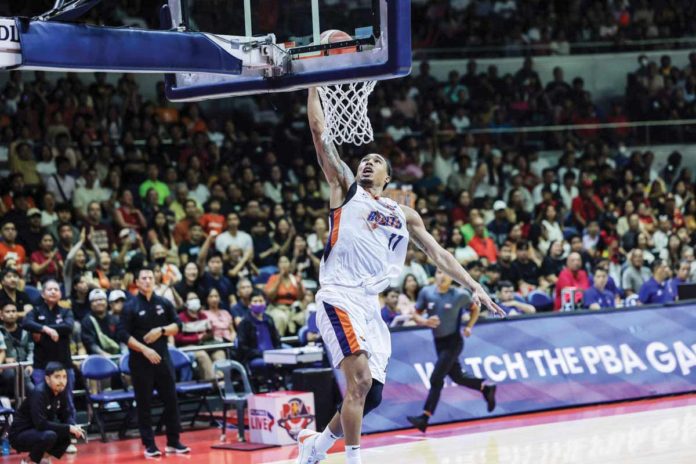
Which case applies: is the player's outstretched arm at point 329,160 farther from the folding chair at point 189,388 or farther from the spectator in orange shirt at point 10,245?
the spectator in orange shirt at point 10,245

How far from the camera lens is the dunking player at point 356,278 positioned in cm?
823

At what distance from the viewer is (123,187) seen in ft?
57.7

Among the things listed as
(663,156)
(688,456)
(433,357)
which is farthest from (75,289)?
(663,156)

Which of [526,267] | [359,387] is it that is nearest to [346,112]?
[359,387]

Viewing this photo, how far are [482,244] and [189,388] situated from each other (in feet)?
21.6

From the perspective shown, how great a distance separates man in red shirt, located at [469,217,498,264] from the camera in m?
18.1

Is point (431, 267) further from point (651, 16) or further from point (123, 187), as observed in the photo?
point (651, 16)

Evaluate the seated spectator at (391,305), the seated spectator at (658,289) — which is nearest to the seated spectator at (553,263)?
the seated spectator at (658,289)

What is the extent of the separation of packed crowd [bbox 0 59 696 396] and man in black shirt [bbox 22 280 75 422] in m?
0.10

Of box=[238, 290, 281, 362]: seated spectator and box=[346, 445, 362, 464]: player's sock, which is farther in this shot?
box=[238, 290, 281, 362]: seated spectator

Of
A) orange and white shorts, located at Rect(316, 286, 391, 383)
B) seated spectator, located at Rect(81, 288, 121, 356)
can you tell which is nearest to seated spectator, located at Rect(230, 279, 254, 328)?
seated spectator, located at Rect(81, 288, 121, 356)

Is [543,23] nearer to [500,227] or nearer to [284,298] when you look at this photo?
[500,227]

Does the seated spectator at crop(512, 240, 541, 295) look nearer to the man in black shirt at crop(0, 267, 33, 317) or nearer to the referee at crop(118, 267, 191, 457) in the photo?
the referee at crop(118, 267, 191, 457)

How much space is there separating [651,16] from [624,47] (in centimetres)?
153
